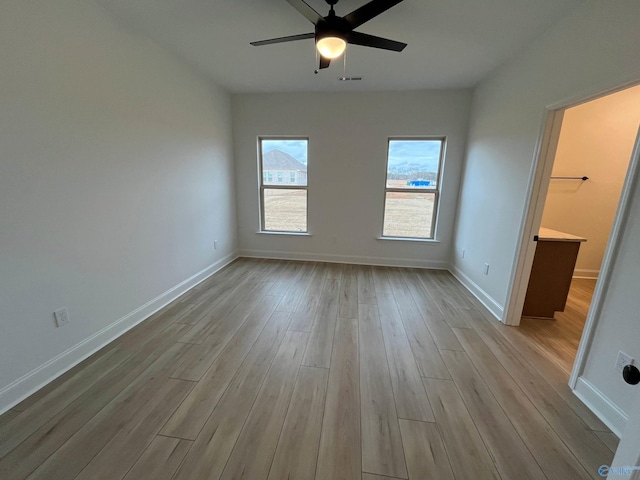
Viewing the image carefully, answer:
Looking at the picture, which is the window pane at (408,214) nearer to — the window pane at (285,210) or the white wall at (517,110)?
the white wall at (517,110)

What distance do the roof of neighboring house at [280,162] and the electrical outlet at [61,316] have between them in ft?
10.1

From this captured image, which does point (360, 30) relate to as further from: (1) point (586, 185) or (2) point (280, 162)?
(1) point (586, 185)

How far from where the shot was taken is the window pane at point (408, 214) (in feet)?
13.0

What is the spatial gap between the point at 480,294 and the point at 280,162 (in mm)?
3377

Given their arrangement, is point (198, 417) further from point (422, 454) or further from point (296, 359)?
point (422, 454)

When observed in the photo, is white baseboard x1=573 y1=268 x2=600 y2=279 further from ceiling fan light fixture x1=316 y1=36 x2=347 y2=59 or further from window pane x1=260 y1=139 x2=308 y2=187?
ceiling fan light fixture x1=316 y1=36 x2=347 y2=59

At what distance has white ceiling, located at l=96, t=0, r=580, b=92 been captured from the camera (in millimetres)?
1875

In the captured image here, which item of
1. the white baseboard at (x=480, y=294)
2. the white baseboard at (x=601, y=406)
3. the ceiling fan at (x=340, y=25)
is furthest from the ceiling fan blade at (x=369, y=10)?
the white baseboard at (x=480, y=294)

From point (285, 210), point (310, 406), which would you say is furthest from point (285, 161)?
point (310, 406)

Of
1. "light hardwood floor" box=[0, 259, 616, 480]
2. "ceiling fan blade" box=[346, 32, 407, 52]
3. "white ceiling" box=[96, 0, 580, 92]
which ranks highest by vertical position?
"white ceiling" box=[96, 0, 580, 92]

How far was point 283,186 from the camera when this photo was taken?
4.19 meters

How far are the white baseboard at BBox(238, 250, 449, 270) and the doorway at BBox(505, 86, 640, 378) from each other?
1.51 metres

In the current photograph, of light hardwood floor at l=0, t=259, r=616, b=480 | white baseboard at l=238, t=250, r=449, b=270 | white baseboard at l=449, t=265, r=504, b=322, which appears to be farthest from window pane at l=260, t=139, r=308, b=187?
white baseboard at l=449, t=265, r=504, b=322

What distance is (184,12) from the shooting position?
77.6 inches
